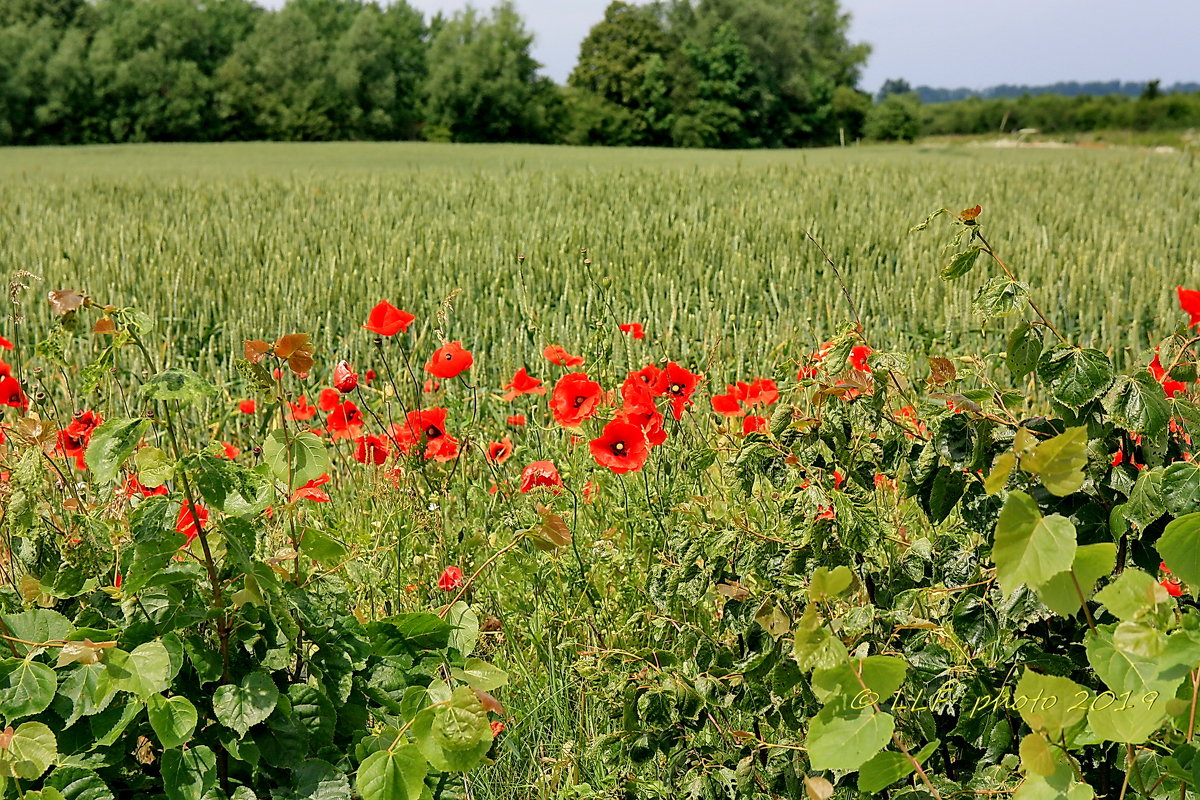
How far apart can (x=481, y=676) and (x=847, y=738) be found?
1.42 ft

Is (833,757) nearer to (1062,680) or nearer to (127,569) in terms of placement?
(1062,680)

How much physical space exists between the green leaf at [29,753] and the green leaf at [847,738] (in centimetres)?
74

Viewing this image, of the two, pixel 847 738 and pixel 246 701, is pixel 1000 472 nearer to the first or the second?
pixel 847 738

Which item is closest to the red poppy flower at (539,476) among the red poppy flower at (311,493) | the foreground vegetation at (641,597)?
the foreground vegetation at (641,597)

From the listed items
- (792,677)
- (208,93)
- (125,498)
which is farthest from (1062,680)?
(208,93)

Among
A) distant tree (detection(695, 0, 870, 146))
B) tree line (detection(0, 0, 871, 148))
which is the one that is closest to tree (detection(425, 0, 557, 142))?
tree line (detection(0, 0, 871, 148))

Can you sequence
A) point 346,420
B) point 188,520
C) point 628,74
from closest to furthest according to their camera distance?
1. point 188,520
2. point 346,420
3. point 628,74

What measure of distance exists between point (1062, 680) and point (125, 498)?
1.30 meters

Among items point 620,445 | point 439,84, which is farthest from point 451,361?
point 439,84

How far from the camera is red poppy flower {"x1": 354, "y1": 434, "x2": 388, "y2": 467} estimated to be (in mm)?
1961

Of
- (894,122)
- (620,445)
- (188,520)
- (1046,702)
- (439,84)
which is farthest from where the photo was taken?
(439,84)

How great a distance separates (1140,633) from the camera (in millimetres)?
759

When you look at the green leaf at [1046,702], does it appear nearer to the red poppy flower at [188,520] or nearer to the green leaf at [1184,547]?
the green leaf at [1184,547]

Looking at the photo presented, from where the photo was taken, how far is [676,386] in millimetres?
1686
